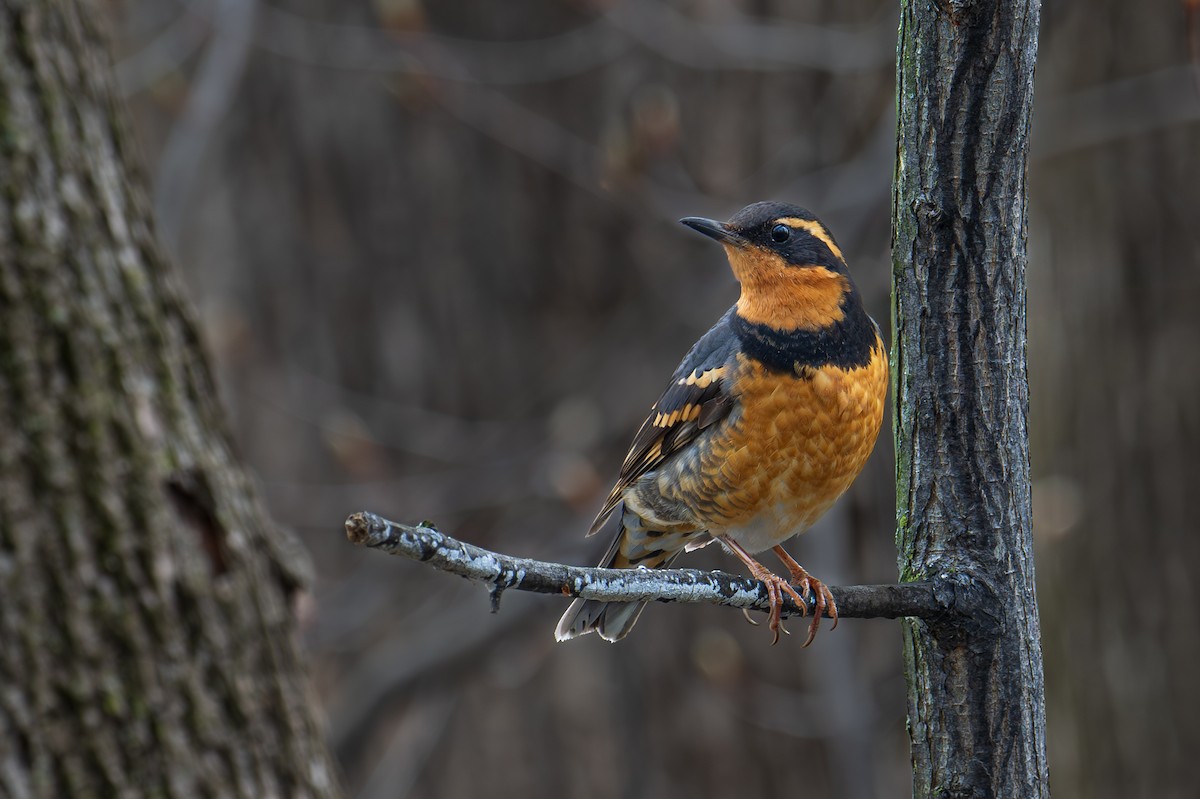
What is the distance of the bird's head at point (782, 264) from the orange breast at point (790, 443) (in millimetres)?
182

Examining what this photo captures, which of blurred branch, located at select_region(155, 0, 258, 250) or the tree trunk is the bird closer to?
the tree trunk

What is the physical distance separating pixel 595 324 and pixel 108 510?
4044 millimetres

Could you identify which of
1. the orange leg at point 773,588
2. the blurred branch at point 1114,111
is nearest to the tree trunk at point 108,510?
the orange leg at point 773,588

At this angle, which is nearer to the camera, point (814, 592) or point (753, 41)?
point (814, 592)

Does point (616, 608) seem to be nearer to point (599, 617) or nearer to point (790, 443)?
point (599, 617)

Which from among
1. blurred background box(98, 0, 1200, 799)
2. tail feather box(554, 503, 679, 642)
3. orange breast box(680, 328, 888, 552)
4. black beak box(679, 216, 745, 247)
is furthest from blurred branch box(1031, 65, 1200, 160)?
tail feather box(554, 503, 679, 642)

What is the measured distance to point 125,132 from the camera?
388 cm

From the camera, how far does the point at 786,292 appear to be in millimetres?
3533

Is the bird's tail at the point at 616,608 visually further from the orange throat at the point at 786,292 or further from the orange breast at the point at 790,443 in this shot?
the orange throat at the point at 786,292

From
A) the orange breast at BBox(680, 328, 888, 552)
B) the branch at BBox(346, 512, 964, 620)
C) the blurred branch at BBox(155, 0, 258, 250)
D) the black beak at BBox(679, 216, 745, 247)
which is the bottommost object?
the branch at BBox(346, 512, 964, 620)

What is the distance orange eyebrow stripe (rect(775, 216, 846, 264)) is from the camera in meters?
3.58

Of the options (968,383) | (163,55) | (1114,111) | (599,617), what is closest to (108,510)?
(599,617)

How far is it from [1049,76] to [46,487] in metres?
5.17

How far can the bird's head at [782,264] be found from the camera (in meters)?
3.49
